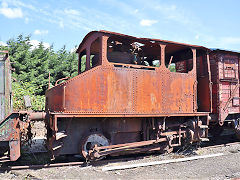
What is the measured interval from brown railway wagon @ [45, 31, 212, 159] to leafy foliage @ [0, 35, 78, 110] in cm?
661

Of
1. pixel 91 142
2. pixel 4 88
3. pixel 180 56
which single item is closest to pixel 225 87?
pixel 180 56

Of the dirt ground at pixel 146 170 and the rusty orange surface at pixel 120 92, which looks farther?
the rusty orange surface at pixel 120 92

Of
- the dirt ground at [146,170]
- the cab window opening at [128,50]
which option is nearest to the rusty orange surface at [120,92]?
the cab window opening at [128,50]

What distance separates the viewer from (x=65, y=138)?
18.3 ft

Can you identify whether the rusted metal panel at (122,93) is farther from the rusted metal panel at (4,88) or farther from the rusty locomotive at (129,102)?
the rusted metal panel at (4,88)

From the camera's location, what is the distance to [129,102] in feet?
19.3

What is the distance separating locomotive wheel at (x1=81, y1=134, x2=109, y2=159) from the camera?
5547 mm

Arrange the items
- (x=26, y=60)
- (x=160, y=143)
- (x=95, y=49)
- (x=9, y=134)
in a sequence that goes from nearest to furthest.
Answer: (x=9, y=134)
(x=160, y=143)
(x=95, y=49)
(x=26, y=60)

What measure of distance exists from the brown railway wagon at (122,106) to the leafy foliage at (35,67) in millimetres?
6609

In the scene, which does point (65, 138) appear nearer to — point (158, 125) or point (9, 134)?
point (9, 134)

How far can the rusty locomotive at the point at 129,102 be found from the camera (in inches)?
211

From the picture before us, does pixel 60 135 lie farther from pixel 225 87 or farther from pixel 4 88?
pixel 225 87

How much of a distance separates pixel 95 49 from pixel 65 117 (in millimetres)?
3253

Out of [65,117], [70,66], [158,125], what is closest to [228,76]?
[158,125]
